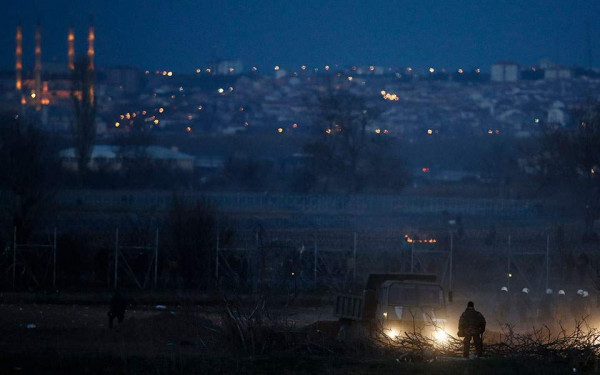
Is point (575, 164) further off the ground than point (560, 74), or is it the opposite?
point (560, 74)

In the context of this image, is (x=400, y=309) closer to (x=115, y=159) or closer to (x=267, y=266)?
(x=267, y=266)

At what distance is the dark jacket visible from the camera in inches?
542

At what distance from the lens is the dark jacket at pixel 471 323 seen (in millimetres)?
13758

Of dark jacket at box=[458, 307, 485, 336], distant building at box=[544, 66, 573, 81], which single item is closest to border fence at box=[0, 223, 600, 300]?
dark jacket at box=[458, 307, 485, 336]

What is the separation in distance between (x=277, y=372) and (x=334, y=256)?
14.7 m

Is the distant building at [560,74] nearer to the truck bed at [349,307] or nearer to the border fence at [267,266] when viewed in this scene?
the border fence at [267,266]

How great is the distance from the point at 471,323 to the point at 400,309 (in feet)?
6.51

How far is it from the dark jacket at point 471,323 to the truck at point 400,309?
1.02 metres

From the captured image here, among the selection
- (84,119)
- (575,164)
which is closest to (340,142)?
(84,119)

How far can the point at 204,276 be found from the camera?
26.2m

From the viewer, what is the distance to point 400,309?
51.3ft

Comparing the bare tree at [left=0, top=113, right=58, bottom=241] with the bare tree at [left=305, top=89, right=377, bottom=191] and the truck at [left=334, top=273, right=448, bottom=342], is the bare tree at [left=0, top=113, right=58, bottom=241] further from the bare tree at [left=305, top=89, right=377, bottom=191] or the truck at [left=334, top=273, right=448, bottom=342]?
the bare tree at [left=305, top=89, right=377, bottom=191]

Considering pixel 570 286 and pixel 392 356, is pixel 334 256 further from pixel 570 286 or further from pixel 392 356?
pixel 392 356

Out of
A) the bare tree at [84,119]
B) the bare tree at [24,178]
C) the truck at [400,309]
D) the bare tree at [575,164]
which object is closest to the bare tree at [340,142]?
the bare tree at [84,119]
